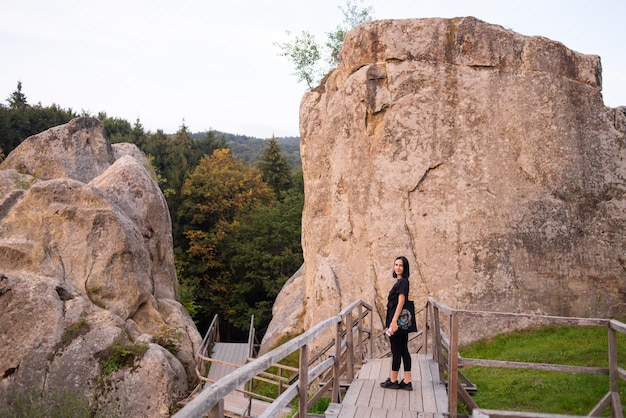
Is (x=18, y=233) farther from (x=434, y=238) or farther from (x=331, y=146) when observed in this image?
(x=434, y=238)

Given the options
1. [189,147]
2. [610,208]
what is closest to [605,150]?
[610,208]

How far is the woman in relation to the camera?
24.7 feet

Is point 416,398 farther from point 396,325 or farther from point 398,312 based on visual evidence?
point 398,312

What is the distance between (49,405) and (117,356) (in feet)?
6.37

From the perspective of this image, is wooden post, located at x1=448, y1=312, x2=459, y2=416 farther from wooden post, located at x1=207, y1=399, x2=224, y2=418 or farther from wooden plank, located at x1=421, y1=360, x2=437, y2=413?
wooden post, located at x1=207, y1=399, x2=224, y2=418

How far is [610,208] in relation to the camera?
14.9 meters

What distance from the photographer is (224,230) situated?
110 ft

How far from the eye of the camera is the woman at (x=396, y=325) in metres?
7.52

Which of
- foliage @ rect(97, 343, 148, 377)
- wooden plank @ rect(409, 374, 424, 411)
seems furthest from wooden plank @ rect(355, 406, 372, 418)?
foliage @ rect(97, 343, 148, 377)

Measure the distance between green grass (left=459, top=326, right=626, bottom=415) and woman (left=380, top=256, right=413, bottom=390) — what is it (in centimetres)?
218

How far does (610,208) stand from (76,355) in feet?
47.7

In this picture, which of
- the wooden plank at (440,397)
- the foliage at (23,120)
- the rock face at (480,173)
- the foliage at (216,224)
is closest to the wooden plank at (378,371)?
the wooden plank at (440,397)

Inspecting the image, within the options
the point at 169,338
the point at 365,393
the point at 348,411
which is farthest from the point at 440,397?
the point at 169,338

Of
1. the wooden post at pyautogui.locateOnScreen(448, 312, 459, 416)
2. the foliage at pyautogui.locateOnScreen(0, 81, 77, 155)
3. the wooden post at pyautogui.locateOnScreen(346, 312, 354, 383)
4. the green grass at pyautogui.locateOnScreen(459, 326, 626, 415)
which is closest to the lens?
the wooden post at pyautogui.locateOnScreen(448, 312, 459, 416)
